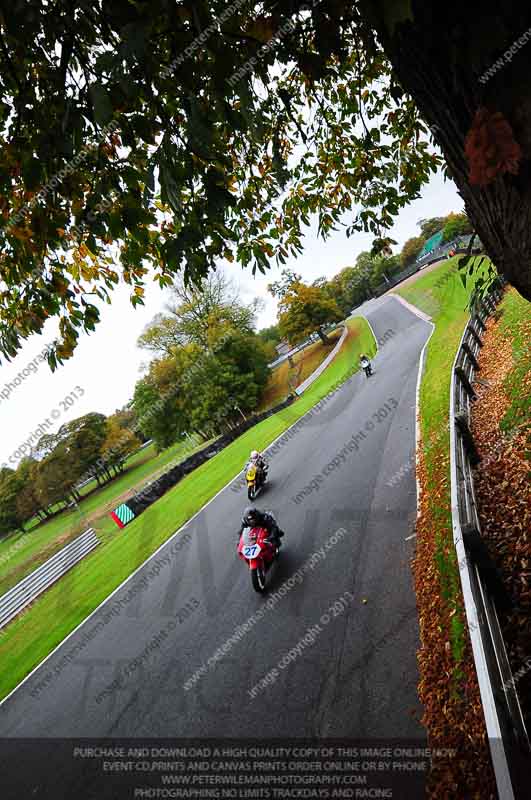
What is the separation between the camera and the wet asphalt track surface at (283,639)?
15.3 ft

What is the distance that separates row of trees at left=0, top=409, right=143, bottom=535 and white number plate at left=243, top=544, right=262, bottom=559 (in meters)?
39.6

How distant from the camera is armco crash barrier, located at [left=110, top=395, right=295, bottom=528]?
21734mm

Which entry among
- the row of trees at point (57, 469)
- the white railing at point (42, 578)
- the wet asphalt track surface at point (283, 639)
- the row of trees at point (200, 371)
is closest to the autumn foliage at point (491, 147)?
the wet asphalt track surface at point (283, 639)

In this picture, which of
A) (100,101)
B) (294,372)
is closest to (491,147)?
(100,101)

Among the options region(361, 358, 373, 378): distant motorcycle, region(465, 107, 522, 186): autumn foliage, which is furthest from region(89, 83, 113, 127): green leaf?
region(361, 358, 373, 378): distant motorcycle

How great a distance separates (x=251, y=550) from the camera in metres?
7.40

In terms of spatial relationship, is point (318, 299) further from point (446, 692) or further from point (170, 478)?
point (446, 692)

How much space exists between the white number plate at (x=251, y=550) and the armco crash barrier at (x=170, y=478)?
1599cm

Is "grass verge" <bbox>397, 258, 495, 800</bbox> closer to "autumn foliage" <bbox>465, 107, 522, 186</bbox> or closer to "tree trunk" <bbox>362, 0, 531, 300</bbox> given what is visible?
"tree trunk" <bbox>362, 0, 531, 300</bbox>

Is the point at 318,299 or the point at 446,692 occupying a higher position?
the point at 318,299

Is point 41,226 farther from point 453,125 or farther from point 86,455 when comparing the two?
point 86,455

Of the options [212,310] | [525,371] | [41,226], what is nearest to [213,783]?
[41,226]

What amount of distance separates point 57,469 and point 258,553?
4017 centimetres

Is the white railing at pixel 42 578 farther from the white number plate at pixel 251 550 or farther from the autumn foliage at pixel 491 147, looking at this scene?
the autumn foliage at pixel 491 147
